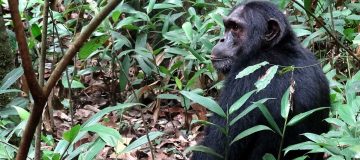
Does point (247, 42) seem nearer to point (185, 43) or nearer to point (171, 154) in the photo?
point (185, 43)

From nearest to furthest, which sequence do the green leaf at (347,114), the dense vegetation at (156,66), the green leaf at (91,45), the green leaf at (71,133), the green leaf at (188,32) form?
1. the green leaf at (71,133)
2. the green leaf at (347,114)
3. the green leaf at (91,45)
4. the dense vegetation at (156,66)
5. the green leaf at (188,32)

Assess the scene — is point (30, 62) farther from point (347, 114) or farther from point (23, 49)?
point (347, 114)

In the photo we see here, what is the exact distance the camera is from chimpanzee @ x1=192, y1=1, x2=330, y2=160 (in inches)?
160

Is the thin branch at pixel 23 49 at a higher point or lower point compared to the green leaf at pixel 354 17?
higher

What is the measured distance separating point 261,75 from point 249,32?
77 cm

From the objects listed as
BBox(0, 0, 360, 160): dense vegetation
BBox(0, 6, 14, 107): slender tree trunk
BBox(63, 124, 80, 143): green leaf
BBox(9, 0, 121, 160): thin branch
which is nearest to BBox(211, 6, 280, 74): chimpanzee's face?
BBox(0, 0, 360, 160): dense vegetation

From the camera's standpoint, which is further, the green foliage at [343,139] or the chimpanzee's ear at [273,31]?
the chimpanzee's ear at [273,31]

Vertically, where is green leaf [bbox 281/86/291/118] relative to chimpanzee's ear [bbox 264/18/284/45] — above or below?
above

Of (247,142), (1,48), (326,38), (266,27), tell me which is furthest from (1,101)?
(326,38)

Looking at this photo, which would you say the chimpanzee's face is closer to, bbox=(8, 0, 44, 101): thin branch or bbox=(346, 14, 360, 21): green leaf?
bbox=(346, 14, 360, 21): green leaf

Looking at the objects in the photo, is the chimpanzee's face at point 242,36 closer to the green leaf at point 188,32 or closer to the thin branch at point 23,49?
the green leaf at point 188,32

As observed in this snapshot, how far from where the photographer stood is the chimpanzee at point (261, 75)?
4062mm

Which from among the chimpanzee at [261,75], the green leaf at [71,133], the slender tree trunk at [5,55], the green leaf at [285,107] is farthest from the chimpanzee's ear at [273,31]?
the green leaf at [71,133]

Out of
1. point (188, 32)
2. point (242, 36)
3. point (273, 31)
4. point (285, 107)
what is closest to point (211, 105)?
point (285, 107)
